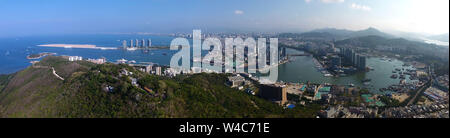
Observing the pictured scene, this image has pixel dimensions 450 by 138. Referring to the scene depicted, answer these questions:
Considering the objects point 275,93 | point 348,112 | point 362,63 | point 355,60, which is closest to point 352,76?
point 362,63

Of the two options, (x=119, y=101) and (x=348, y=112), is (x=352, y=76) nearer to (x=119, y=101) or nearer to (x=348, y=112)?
(x=348, y=112)

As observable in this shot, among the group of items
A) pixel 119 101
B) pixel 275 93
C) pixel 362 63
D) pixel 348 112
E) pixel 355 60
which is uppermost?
pixel 355 60

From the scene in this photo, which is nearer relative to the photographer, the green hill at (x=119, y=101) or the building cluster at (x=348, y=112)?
the green hill at (x=119, y=101)

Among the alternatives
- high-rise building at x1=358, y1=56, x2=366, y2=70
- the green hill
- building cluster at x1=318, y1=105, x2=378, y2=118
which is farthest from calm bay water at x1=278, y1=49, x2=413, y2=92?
the green hill

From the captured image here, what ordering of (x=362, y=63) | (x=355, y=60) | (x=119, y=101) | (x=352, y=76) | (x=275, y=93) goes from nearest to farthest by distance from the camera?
(x=119, y=101)
(x=275, y=93)
(x=352, y=76)
(x=362, y=63)
(x=355, y=60)

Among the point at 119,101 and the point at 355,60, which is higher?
the point at 355,60

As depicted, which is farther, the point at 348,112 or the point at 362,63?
the point at 362,63

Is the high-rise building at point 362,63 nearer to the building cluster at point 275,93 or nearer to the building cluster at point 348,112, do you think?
the building cluster at point 348,112

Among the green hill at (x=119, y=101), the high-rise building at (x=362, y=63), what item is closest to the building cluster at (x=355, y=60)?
the high-rise building at (x=362, y=63)

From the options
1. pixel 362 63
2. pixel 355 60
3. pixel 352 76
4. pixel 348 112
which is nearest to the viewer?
pixel 348 112

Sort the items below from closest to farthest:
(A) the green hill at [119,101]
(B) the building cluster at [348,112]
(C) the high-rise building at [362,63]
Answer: (A) the green hill at [119,101] < (B) the building cluster at [348,112] < (C) the high-rise building at [362,63]
